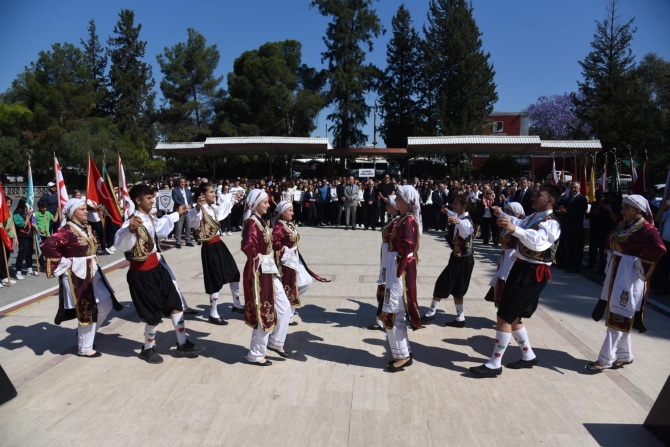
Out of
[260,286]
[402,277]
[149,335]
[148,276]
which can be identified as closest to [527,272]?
[402,277]

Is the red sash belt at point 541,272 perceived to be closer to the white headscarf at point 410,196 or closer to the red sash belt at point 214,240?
the white headscarf at point 410,196

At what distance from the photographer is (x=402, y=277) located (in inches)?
207

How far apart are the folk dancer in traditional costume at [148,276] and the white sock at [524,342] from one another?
3.54 meters

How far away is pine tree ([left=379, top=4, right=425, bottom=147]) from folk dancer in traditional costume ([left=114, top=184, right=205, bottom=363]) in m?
39.2

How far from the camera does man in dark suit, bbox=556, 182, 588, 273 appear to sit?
10602 millimetres

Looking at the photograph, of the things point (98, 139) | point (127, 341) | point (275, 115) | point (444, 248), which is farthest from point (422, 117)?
point (127, 341)

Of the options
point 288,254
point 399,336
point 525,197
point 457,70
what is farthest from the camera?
point 457,70

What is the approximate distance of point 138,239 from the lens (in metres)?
5.51

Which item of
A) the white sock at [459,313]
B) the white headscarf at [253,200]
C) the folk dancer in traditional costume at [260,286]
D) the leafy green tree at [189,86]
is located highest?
the leafy green tree at [189,86]

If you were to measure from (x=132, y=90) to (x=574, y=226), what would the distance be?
1207 inches

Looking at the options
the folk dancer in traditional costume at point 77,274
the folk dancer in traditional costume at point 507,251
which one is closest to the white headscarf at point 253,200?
the folk dancer in traditional costume at point 77,274

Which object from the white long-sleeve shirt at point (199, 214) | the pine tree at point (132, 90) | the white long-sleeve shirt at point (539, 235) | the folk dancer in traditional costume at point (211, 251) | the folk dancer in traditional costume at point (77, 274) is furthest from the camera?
the pine tree at point (132, 90)

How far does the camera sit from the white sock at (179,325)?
571cm

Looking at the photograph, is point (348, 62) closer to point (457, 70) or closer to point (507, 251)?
point (457, 70)
